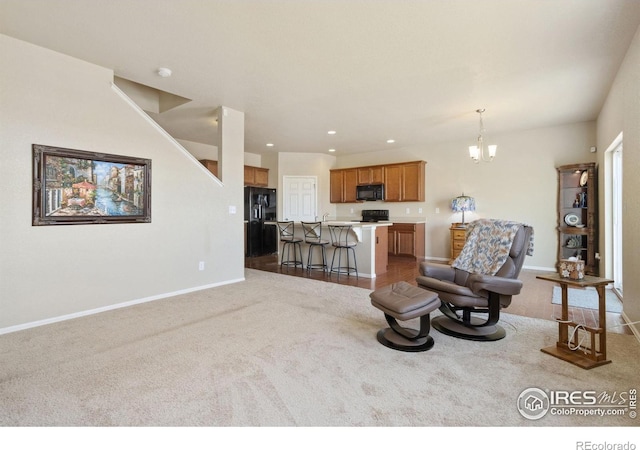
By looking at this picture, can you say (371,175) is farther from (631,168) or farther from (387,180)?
(631,168)

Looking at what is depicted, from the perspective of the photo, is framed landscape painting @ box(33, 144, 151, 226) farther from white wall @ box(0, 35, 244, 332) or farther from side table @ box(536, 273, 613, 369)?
side table @ box(536, 273, 613, 369)

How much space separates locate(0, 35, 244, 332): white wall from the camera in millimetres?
2899

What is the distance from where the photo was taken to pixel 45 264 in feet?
10.1

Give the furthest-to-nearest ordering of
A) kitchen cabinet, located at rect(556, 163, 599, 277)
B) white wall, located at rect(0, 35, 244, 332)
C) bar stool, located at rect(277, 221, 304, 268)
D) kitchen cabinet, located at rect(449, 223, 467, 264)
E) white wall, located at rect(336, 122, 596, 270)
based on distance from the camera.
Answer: kitchen cabinet, located at rect(449, 223, 467, 264) → bar stool, located at rect(277, 221, 304, 268) → white wall, located at rect(336, 122, 596, 270) → kitchen cabinet, located at rect(556, 163, 599, 277) → white wall, located at rect(0, 35, 244, 332)

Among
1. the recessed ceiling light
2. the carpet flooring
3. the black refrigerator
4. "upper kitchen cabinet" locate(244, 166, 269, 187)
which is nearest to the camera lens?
the carpet flooring

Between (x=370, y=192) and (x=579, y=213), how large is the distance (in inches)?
156

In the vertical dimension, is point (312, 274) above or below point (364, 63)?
below

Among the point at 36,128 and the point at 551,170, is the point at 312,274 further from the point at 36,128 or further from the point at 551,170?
the point at 551,170

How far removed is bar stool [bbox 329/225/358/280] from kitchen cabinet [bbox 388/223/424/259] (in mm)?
2105

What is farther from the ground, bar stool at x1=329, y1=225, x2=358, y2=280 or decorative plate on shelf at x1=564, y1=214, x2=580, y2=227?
decorative plate on shelf at x1=564, y1=214, x2=580, y2=227

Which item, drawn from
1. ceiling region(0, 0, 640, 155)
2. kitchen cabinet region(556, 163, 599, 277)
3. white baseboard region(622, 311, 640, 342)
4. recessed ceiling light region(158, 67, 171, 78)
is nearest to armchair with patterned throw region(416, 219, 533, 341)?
white baseboard region(622, 311, 640, 342)

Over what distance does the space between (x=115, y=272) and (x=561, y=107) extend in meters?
6.30
